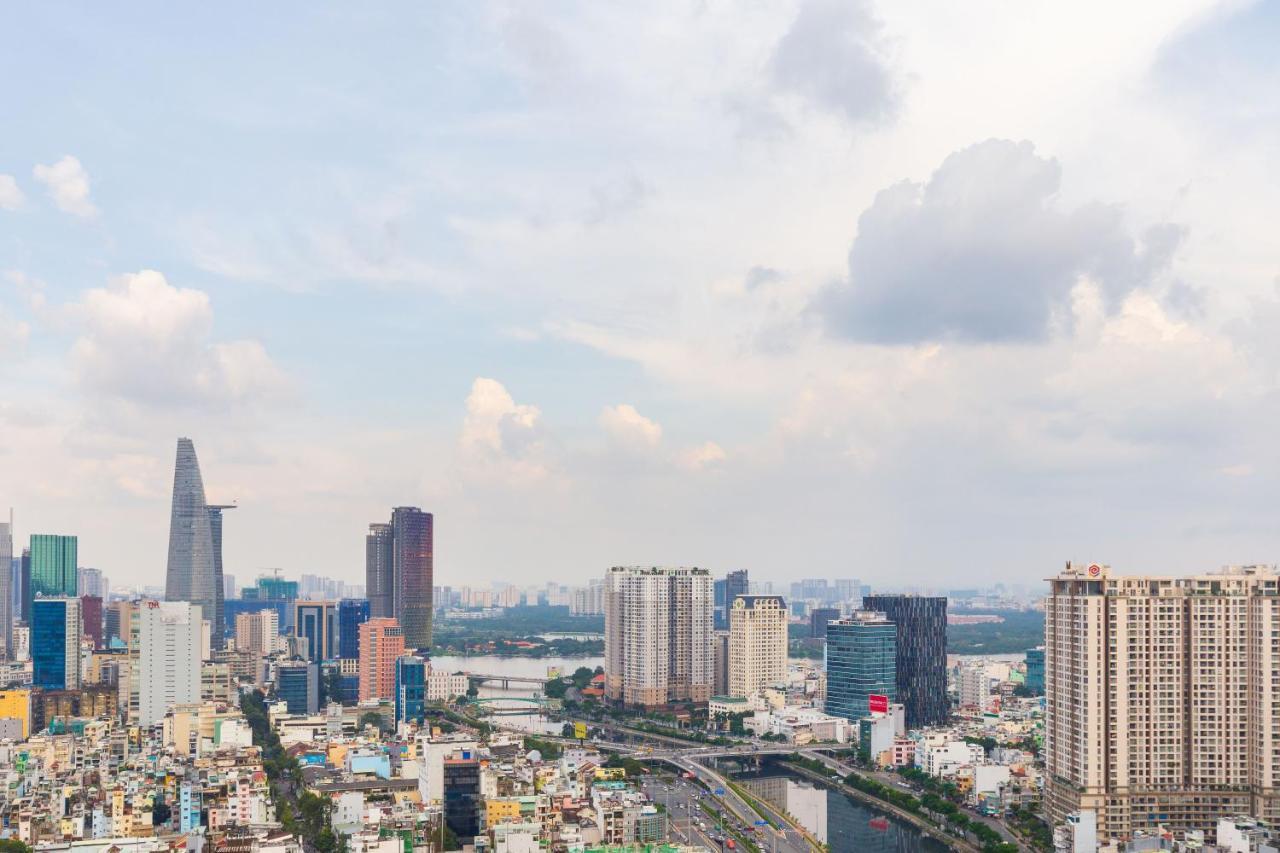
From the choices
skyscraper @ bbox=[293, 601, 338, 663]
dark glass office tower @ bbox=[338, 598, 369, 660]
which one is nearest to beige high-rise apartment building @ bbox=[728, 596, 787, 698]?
dark glass office tower @ bbox=[338, 598, 369, 660]

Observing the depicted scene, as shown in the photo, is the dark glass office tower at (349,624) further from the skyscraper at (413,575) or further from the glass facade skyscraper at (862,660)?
the glass facade skyscraper at (862,660)

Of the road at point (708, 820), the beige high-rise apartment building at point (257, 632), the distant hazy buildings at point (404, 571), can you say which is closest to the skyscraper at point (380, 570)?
the distant hazy buildings at point (404, 571)

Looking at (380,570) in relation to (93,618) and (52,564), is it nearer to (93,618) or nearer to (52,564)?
(52,564)

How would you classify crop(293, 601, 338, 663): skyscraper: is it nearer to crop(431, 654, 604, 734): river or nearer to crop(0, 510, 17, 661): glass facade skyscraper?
crop(431, 654, 604, 734): river

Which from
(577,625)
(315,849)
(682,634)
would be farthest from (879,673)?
(577,625)

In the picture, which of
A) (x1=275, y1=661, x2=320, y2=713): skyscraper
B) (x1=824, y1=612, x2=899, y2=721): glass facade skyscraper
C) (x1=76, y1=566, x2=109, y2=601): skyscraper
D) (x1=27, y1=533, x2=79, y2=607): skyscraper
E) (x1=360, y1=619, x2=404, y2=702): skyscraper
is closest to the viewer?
(x1=824, y1=612, x2=899, y2=721): glass facade skyscraper

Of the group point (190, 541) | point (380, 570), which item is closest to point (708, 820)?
point (190, 541)
